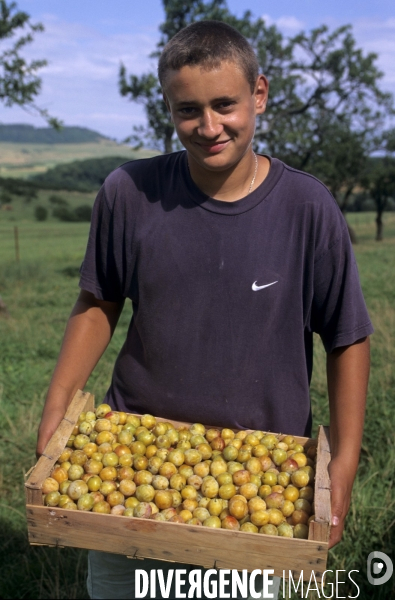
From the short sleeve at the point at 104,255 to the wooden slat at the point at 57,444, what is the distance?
395 millimetres

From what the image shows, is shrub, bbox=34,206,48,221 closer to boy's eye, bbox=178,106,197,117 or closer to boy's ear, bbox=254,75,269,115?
boy's ear, bbox=254,75,269,115

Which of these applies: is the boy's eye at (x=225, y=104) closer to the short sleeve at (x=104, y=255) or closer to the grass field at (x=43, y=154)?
the short sleeve at (x=104, y=255)

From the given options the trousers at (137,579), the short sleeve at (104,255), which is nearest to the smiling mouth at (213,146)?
the short sleeve at (104,255)

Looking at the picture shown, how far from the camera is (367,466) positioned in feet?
14.3

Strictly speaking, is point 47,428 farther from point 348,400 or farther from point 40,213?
point 40,213

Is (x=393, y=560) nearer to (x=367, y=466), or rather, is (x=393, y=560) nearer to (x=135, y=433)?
(x=367, y=466)

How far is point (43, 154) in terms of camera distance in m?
108

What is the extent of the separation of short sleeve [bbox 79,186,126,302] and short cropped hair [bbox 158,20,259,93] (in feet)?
1.66

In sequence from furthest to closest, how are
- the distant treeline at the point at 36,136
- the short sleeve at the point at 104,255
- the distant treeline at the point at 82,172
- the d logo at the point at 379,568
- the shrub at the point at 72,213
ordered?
the distant treeline at the point at 36,136, the distant treeline at the point at 82,172, the shrub at the point at 72,213, the d logo at the point at 379,568, the short sleeve at the point at 104,255

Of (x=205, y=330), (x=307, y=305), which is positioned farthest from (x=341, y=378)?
(x=205, y=330)

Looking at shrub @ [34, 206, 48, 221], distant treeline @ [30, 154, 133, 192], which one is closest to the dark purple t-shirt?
shrub @ [34, 206, 48, 221]

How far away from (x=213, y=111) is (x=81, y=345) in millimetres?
1000

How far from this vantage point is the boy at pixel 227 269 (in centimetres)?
197

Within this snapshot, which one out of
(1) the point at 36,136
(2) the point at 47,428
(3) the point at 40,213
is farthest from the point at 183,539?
(1) the point at 36,136
